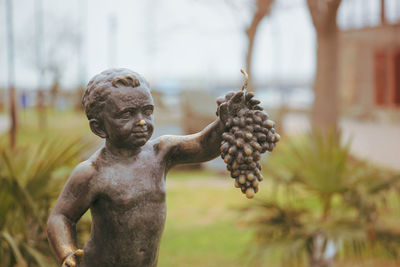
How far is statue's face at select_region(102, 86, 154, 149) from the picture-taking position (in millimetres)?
1771

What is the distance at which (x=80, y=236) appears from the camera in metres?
3.67

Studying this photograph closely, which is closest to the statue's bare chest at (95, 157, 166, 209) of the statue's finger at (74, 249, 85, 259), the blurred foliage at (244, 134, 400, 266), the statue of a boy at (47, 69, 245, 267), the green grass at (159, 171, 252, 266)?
the statue of a boy at (47, 69, 245, 267)

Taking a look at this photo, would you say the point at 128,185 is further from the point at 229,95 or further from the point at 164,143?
the point at 229,95

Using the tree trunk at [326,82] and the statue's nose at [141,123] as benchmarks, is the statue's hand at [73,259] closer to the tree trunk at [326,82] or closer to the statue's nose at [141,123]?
the statue's nose at [141,123]

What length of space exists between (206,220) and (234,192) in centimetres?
184

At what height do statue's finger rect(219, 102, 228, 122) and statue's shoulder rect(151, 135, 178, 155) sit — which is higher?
statue's finger rect(219, 102, 228, 122)

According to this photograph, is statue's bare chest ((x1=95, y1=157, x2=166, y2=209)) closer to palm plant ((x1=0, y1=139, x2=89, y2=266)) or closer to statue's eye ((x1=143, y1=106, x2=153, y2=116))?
statue's eye ((x1=143, y1=106, x2=153, y2=116))

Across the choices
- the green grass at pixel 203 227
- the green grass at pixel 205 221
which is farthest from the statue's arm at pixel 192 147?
the green grass at pixel 203 227

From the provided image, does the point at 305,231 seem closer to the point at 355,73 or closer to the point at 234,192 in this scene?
the point at 234,192

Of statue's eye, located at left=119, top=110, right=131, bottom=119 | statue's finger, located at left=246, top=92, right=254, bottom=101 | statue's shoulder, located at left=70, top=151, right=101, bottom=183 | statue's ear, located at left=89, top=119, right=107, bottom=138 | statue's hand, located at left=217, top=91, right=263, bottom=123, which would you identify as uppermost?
statue's finger, located at left=246, top=92, right=254, bottom=101

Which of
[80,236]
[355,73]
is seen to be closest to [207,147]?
[80,236]

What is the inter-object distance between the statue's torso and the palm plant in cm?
142

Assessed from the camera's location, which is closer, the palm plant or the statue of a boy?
the statue of a boy

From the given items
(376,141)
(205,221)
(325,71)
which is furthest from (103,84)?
(376,141)
